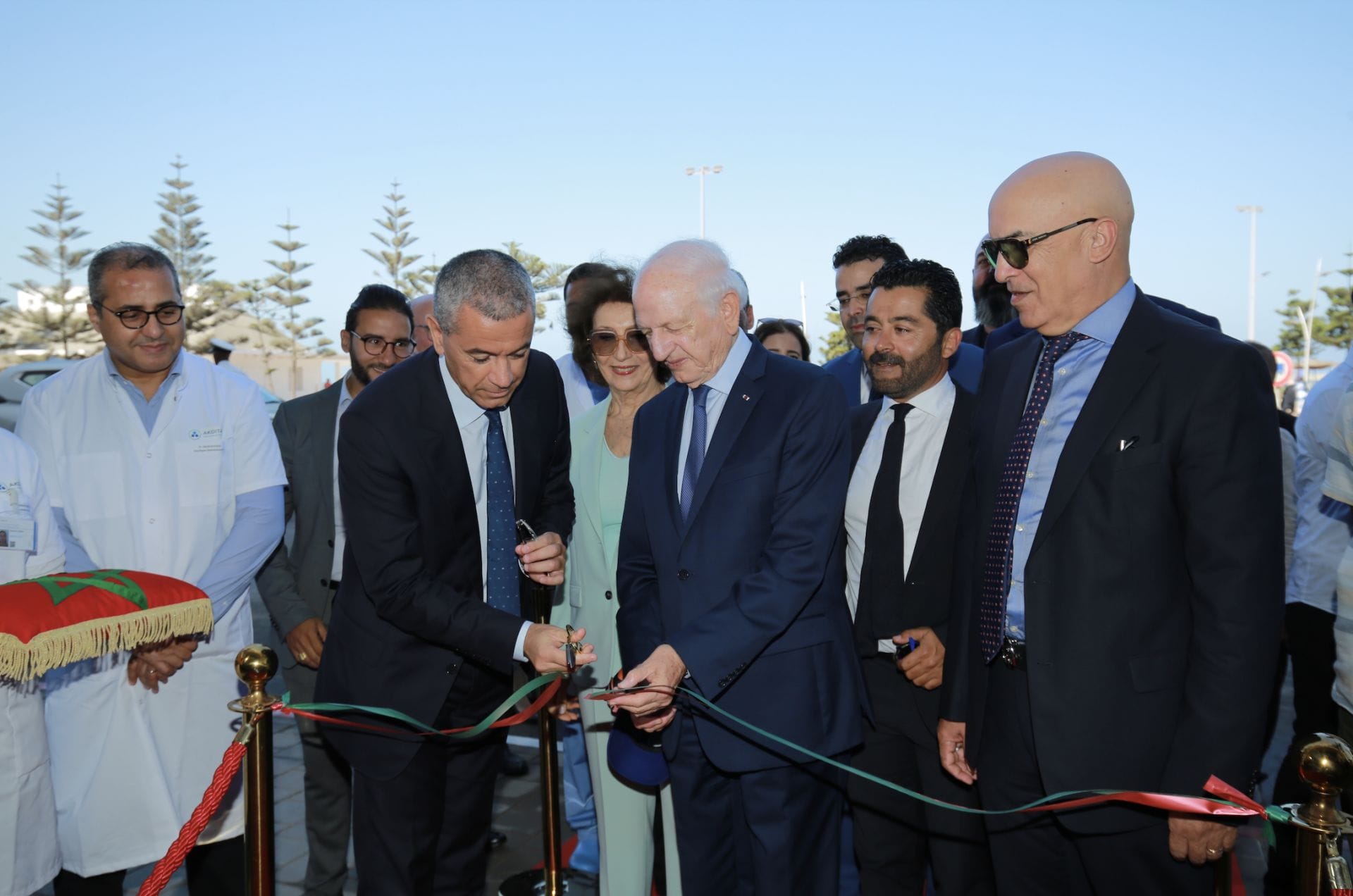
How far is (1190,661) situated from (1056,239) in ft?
3.56

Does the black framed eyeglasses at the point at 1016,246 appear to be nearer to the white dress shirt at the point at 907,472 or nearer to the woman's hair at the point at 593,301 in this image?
the white dress shirt at the point at 907,472

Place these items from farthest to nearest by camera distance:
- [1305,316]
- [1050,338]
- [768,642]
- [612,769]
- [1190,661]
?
[1305,316] < [612,769] < [768,642] < [1050,338] < [1190,661]

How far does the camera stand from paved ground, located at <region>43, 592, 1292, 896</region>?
Result: 4.24 meters

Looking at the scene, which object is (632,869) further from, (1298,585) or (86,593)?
(1298,585)

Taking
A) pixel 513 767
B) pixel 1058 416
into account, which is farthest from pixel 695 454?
pixel 513 767

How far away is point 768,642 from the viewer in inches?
113

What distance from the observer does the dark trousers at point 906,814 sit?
3275 millimetres

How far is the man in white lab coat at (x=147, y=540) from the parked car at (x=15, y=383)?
16015 millimetres

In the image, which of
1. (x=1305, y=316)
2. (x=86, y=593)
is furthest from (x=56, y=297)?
(x=1305, y=316)

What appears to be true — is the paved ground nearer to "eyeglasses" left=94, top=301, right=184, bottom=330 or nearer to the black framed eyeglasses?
"eyeglasses" left=94, top=301, right=184, bottom=330

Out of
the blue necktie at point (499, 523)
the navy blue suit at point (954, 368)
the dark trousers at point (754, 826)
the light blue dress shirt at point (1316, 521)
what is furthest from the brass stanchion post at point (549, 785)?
the light blue dress shirt at point (1316, 521)

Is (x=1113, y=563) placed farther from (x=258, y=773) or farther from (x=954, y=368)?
(x=258, y=773)

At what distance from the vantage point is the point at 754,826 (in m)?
2.94

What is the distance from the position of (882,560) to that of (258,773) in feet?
6.62
